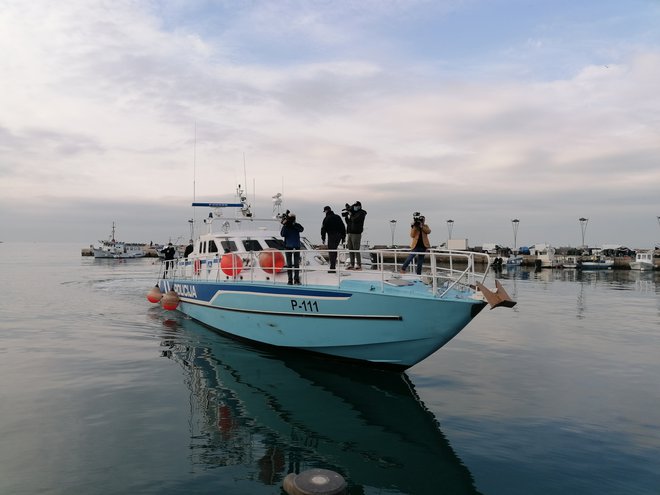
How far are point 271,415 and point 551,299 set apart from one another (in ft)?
80.2

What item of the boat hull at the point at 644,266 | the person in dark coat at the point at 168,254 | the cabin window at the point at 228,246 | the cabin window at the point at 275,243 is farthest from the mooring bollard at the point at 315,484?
the boat hull at the point at 644,266

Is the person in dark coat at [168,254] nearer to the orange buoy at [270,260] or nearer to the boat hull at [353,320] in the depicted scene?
the boat hull at [353,320]

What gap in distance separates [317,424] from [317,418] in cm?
28

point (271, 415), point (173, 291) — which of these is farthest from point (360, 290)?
point (173, 291)

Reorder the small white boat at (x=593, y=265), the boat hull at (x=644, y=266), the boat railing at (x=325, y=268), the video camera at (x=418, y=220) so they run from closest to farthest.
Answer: the boat railing at (x=325, y=268)
the video camera at (x=418, y=220)
the boat hull at (x=644, y=266)
the small white boat at (x=593, y=265)

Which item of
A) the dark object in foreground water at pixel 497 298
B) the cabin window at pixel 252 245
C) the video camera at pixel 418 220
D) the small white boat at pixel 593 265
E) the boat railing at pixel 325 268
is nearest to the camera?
the dark object in foreground water at pixel 497 298

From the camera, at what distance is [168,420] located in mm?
7535

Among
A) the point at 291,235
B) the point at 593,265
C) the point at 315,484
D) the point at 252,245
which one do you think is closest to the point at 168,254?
the point at 252,245

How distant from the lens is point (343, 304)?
980 cm

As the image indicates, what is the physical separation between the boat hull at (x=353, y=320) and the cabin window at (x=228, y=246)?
88.5 inches

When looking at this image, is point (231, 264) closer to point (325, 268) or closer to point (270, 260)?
point (270, 260)

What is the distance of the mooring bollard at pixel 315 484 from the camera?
190 inches

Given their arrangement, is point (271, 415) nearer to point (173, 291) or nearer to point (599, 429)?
point (599, 429)

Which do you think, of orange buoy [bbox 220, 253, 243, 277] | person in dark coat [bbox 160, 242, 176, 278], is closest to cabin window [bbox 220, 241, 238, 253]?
orange buoy [bbox 220, 253, 243, 277]
